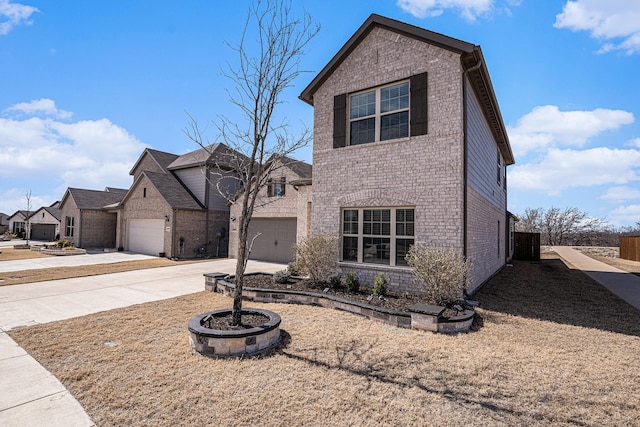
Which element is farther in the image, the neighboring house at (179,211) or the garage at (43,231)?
the garage at (43,231)

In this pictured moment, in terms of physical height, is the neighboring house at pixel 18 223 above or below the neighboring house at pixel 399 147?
below

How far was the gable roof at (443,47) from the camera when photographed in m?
7.54

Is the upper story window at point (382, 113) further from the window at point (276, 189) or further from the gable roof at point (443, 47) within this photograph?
the window at point (276, 189)

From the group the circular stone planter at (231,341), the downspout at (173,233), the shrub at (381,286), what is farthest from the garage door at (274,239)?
the circular stone planter at (231,341)

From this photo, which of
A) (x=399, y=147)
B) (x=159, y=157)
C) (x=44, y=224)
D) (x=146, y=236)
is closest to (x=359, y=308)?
(x=399, y=147)

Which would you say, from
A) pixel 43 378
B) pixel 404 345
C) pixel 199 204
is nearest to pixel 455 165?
pixel 404 345

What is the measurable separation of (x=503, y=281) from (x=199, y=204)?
55.4ft

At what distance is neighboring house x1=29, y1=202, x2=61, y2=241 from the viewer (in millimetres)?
34509

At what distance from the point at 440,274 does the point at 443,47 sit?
5485 mm

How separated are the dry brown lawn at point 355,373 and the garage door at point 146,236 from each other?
1388 cm

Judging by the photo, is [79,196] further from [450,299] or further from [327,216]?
[450,299]

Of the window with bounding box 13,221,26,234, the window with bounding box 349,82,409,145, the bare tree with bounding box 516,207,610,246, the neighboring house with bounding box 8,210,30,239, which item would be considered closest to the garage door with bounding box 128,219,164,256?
the window with bounding box 349,82,409,145

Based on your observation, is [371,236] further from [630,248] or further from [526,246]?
[630,248]

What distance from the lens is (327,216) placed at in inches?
374
